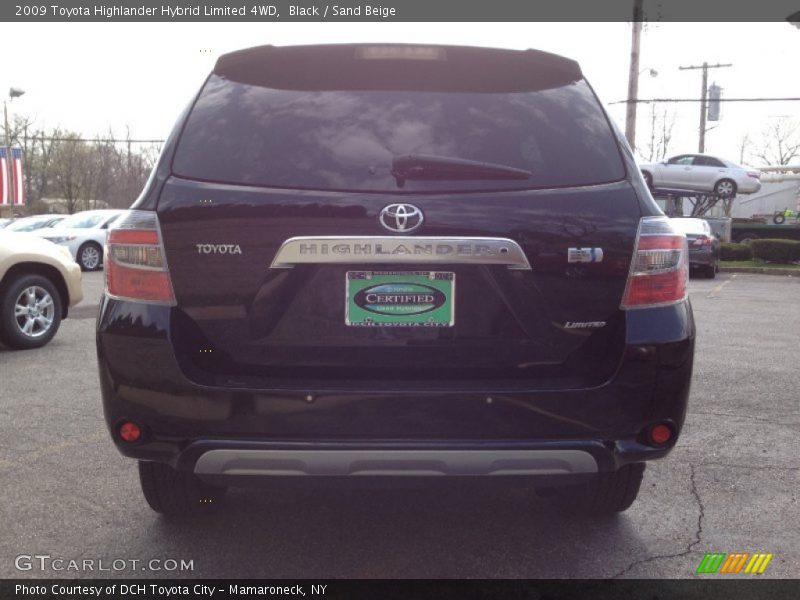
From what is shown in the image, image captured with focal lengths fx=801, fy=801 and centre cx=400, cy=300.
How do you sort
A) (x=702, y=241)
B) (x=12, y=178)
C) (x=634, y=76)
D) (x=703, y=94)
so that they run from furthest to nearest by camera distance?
(x=703, y=94) → (x=12, y=178) → (x=634, y=76) → (x=702, y=241)

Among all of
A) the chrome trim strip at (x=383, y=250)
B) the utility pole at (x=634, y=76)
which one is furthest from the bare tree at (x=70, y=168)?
the chrome trim strip at (x=383, y=250)

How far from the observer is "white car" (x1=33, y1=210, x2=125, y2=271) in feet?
64.5

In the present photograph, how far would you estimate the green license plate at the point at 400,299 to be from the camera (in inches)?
101

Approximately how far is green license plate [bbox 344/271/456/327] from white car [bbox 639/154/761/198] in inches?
991

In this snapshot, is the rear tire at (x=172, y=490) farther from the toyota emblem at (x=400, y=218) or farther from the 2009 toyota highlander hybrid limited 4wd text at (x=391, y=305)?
the toyota emblem at (x=400, y=218)

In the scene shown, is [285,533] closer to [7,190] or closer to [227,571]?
[227,571]

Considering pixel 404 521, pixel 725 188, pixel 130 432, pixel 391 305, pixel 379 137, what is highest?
pixel 725 188

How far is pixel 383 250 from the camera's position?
254cm

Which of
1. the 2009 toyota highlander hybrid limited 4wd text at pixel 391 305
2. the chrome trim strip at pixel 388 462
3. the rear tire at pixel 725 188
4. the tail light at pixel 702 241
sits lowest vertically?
the tail light at pixel 702 241

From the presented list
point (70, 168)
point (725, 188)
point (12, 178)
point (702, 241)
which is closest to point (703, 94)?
point (725, 188)

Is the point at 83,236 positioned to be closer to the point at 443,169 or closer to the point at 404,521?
the point at 404,521

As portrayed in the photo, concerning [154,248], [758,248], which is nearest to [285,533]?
[154,248]

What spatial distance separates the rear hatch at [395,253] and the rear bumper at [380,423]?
0.06 metres

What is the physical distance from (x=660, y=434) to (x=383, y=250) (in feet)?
3.67
